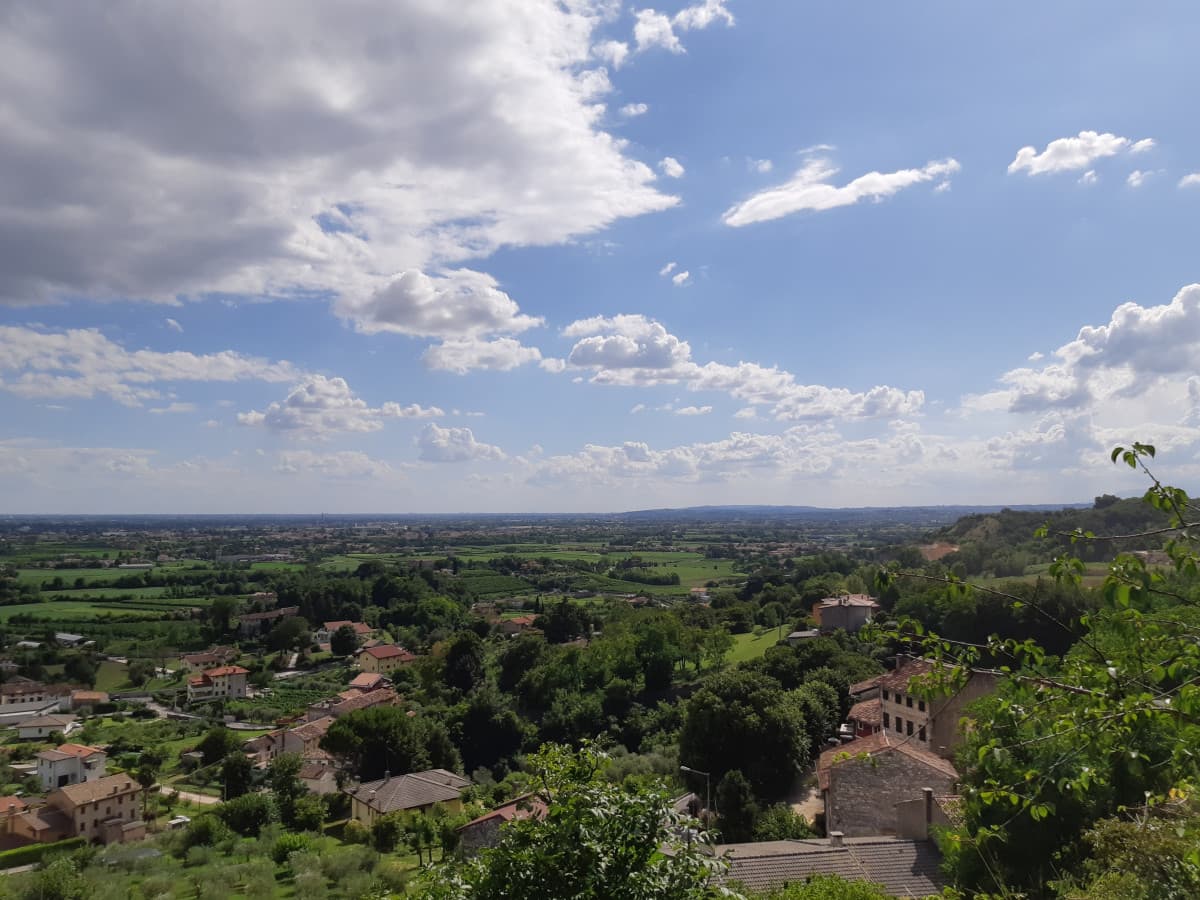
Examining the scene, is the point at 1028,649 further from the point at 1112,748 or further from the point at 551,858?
the point at 551,858

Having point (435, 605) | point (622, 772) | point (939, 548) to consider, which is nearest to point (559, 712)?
point (622, 772)

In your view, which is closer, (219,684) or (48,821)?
(48,821)

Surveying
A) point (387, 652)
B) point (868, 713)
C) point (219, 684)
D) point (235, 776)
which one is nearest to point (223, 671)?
point (219, 684)

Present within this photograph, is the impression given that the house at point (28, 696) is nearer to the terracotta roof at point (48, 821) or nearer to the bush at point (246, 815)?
the terracotta roof at point (48, 821)

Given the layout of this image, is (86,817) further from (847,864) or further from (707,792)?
(847,864)

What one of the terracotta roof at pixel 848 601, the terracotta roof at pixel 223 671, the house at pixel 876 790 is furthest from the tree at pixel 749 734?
the terracotta roof at pixel 223 671

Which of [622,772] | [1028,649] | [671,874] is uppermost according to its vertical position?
[1028,649]
